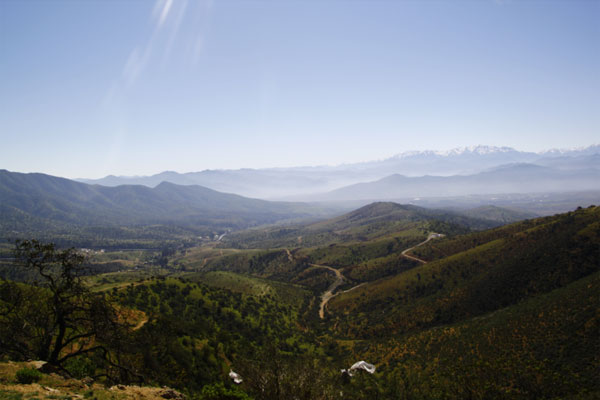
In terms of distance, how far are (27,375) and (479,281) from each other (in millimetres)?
88082

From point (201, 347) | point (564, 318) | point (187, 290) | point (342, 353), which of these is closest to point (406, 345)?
point (342, 353)

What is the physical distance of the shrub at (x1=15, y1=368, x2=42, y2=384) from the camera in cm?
1361

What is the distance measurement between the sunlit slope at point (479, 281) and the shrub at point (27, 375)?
70.4 m

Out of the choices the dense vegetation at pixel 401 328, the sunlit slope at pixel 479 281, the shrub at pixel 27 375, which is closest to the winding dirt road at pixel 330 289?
the dense vegetation at pixel 401 328

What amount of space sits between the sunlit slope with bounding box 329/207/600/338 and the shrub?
7042cm

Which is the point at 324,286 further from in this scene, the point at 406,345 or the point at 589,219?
the point at 589,219

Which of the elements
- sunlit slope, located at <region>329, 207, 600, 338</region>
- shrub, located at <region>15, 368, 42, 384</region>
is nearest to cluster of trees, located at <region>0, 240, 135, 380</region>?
shrub, located at <region>15, 368, 42, 384</region>

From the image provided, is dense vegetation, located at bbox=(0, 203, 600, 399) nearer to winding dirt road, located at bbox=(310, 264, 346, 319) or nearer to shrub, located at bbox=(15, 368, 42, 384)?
winding dirt road, located at bbox=(310, 264, 346, 319)

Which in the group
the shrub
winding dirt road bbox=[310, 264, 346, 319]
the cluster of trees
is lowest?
winding dirt road bbox=[310, 264, 346, 319]

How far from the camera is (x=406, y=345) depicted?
186 ft

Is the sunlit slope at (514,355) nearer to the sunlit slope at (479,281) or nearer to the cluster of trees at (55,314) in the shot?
the sunlit slope at (479,281)

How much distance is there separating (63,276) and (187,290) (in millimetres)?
65775

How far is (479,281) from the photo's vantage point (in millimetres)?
74062

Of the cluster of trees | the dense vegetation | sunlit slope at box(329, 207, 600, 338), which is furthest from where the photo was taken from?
sunlit slope at box(329, 207, 600, 338)
